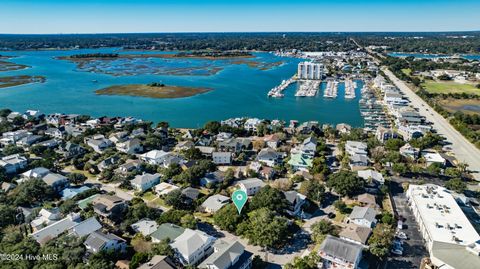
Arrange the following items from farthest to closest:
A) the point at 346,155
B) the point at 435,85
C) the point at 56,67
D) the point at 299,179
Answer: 1. the point at 56,67
2. the point at 435,85
3. the point at 346,155
4. the point at 299,179

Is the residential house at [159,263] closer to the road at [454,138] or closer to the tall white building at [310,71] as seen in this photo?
the road at [454,138]

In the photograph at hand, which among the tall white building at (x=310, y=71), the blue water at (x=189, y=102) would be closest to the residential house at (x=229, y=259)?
the blue water at (x=189, y=102)

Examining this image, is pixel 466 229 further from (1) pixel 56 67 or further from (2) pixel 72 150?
(1) pixel 56 67

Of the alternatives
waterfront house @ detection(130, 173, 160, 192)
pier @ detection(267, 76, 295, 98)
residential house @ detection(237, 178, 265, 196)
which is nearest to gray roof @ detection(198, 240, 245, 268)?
residential house @ detection(237, 178, 265, 196)

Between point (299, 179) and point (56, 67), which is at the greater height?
point (56, 67)

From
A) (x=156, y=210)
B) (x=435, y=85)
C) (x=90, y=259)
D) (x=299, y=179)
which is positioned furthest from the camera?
(x=435, y=85)

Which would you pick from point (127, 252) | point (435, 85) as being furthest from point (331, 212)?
point (435, 85)

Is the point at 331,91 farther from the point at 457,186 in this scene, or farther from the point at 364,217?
the point at 364,217
